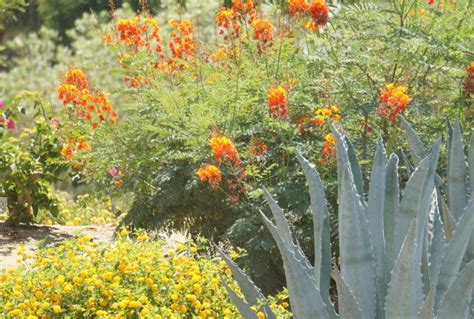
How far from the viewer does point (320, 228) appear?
8.06 feet

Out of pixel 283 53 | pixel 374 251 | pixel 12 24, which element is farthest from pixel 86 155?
pixel 12 24

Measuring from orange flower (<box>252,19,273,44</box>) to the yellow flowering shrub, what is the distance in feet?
5.03

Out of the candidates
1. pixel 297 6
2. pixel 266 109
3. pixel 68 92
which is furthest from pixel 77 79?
pixel 297 6

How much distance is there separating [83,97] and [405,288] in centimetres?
383

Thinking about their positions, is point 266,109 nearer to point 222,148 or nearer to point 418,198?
point 222,148

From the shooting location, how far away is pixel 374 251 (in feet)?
7.93

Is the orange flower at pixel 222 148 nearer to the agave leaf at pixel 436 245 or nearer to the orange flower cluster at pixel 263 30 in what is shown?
the orange flower cluster at pixel 263 30

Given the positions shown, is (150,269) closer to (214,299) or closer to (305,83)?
(214,299)

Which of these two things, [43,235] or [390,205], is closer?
[390,205]

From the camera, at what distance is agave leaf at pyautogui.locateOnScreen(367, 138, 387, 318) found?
94.5 inches

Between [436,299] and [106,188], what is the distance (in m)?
3.82

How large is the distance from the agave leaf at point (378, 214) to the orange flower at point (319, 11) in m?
2.47

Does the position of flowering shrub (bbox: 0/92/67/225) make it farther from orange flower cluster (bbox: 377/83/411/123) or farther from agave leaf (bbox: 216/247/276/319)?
agave leaf (bbox: 216/247/276/319)

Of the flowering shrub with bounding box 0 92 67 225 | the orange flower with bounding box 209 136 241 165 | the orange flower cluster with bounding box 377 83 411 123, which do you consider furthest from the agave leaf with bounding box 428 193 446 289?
the flowering shrub with bounding box 0 92 67 225
